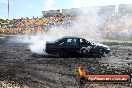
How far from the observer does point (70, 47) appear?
18.5 metres

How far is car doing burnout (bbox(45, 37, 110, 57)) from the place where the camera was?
18406 millimetres

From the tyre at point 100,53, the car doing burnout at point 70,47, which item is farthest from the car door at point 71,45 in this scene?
the tyre at point 100,53

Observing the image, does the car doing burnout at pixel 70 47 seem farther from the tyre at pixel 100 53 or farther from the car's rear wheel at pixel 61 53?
the tyre at pixel 100 53

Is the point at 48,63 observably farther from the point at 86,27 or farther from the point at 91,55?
the point at 86,27

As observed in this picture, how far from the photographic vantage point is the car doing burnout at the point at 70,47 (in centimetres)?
1841

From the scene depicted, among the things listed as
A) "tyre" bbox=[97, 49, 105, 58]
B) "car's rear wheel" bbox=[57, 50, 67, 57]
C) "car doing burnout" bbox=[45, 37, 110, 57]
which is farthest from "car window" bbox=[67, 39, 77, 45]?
"tyre" bbox=[97, 49, 105, 58]

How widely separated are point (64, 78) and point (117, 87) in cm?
261

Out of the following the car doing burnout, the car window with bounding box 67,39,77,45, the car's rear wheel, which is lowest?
the car's rear wheel

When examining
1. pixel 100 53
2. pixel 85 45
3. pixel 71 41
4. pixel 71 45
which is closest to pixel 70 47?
pixel 71 45

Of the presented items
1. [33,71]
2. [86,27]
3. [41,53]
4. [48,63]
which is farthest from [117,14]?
[33,71]

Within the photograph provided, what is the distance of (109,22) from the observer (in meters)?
40.1

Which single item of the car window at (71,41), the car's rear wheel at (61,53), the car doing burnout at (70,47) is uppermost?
the car window at (71,41)

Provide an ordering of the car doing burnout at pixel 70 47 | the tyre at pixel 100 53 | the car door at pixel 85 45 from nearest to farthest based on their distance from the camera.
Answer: the car doing burnout at pixel 70 47 → the car door at pixel 85 45 → the tyre at pixel 100 53

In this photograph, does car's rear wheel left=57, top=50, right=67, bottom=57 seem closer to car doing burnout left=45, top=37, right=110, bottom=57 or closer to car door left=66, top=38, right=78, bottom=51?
car doing burnout left=45, top=37, right=110, bottom=57
